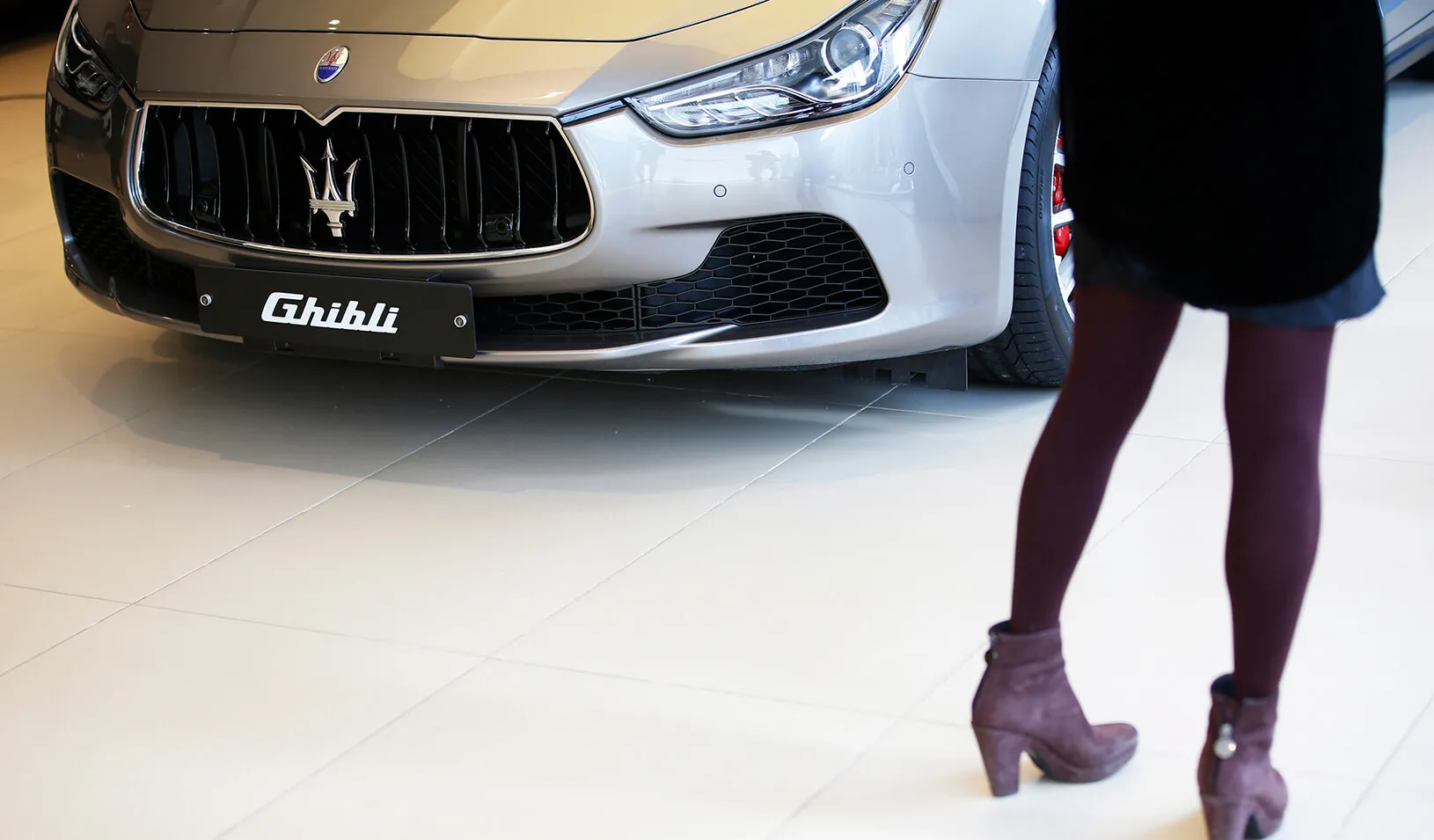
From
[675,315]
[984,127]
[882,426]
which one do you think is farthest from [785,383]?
[984,127]

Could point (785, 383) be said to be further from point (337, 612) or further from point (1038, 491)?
point (1038, 491)

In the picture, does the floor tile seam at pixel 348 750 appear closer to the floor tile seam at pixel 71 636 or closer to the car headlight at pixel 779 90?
the floor tile seam at pixel 71 636

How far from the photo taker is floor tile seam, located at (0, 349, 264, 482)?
9.63 feet

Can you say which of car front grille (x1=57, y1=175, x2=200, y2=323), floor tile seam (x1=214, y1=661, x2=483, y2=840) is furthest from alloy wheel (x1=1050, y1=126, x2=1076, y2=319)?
car front grille (x1=57, y1=175, x2=200, y2=323)

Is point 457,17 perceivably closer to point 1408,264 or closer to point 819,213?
point 819,213

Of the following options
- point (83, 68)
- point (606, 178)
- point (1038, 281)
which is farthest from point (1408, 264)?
point (83, 68)

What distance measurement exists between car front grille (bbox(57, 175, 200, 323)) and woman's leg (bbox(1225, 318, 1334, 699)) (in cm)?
194

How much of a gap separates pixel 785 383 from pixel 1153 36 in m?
1.66

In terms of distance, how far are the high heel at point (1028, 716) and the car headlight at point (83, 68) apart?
1899 mm

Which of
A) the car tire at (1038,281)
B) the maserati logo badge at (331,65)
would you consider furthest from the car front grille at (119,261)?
the car tire at (1038,281)

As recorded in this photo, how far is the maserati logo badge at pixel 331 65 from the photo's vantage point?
2.64 m

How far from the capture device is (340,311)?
268cm

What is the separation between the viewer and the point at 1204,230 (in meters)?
1.47

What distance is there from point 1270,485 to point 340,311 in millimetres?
1614
